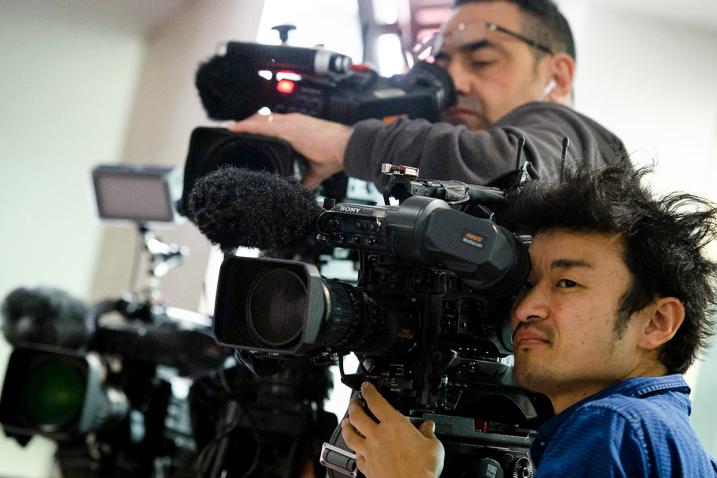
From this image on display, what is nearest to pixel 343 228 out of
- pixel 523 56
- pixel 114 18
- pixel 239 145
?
pixel 239 145

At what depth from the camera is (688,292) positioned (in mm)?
1109

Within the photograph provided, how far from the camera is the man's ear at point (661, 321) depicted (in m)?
1.10

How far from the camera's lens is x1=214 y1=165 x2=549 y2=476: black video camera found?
1.02m

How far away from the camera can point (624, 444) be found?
0.90 metres

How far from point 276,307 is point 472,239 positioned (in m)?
0.23

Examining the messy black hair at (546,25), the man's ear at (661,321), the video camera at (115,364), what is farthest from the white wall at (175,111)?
the man's ear at (661,321)

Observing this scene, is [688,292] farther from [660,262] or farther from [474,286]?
[474,286]

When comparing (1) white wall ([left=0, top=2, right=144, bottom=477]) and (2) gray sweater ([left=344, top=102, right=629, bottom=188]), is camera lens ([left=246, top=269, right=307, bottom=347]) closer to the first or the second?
(2) gray sweater ([left=344, top=102, right=629, bottom=188])

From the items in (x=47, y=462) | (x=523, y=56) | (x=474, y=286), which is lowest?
(x=47, y=462)

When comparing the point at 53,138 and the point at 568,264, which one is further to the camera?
the point at 53,138

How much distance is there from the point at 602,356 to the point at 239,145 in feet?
2.02

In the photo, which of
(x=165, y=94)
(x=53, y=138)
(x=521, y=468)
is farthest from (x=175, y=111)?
(x=521, y=468)

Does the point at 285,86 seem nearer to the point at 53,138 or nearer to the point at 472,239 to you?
the point at 472,239

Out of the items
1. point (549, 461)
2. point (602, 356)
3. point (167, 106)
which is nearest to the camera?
point (549, 461)
